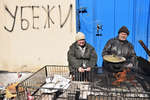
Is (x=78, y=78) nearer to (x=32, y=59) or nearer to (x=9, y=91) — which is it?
(x=9, y=91)

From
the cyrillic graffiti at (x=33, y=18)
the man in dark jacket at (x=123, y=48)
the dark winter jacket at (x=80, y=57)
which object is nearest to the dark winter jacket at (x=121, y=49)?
the man in dark jacket at (x=123, y=48)

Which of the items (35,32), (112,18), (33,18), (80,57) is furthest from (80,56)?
(33,18)

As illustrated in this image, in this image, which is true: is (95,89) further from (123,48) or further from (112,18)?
(112,18)

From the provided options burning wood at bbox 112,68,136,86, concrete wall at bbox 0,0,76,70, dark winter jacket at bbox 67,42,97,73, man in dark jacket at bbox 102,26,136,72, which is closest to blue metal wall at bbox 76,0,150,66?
concrete wall at bbox 0,0,76,70

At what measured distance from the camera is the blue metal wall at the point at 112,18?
3787 mm

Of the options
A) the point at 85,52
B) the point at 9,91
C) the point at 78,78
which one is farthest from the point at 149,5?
the point at 9,91

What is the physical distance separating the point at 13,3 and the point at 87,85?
3.03m

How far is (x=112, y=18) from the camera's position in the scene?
3.88 metres

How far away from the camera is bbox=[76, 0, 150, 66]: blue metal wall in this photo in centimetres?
379

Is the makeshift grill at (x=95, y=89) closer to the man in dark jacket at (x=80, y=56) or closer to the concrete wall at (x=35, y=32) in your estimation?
the man in dark jacket at (x=80, y=56)

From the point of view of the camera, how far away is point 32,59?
430 cm

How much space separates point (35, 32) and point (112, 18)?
203cm

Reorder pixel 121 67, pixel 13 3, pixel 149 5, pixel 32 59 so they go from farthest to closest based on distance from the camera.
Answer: pixel 32 59
pixel 13 3
pixel 149 5
pixel 121 67

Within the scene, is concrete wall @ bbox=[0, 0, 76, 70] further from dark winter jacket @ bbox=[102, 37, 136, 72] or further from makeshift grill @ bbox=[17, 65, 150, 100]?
makeshift grill @ bbox=[17, 65, 150, 100]
